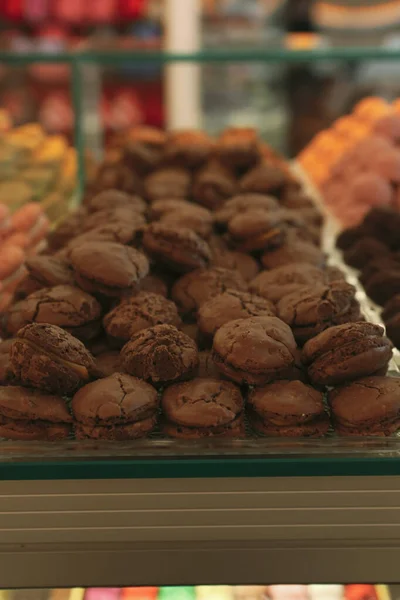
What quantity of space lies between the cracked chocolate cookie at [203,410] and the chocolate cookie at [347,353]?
4.7 inches

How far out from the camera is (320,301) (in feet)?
3.65

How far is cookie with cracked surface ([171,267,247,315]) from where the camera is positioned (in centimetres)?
123

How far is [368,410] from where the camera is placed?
949 mm

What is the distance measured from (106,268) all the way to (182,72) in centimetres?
311

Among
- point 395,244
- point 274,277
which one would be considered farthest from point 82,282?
point 395,244

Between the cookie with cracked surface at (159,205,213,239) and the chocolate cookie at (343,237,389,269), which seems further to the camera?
the chocolate cookie at (343,237,389,269)

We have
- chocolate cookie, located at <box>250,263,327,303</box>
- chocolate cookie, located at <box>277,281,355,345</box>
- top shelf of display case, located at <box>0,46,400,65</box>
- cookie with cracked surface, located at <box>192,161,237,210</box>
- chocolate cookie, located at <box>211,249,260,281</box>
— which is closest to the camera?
chocolate cookie, located at <box>277,281,355,345</box>

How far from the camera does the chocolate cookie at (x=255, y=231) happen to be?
4.62 ft

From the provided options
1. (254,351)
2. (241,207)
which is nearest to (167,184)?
(241,207)

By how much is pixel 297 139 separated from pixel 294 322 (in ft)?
9.96

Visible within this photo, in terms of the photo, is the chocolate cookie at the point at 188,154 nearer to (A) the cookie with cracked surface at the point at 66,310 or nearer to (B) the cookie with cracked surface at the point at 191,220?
(B) the cookie with cracked surface at the point at 191,220

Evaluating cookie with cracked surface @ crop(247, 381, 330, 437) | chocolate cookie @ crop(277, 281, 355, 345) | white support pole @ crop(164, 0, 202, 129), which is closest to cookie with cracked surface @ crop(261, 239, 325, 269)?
chocolate cookie @ crop(277, 281, 355, 345)

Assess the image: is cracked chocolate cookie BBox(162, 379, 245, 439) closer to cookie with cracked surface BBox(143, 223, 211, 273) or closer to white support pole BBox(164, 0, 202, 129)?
cookie with cracked surface BBox(143, 223, 211, 273)

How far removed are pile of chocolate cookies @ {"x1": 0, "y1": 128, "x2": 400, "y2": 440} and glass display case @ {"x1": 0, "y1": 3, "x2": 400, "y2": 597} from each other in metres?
0.03
